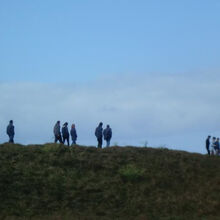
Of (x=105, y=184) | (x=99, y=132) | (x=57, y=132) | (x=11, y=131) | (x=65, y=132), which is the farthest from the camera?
(x=99, y=132)

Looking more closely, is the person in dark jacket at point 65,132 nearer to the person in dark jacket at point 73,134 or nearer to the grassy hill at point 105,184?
the person in dark jacket at point 73,134

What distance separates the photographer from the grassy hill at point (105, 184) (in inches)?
1244

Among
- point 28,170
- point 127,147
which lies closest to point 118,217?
point 28,170

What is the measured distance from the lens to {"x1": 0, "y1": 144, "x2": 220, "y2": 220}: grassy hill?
→ 31.6m

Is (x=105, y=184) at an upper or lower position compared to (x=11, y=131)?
lower

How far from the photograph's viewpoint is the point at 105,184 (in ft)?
116

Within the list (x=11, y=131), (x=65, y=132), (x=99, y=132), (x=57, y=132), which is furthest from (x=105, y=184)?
(x=11, y=131)

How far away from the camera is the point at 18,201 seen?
3231 cm

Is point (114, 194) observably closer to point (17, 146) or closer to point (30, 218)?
point (30, 218)

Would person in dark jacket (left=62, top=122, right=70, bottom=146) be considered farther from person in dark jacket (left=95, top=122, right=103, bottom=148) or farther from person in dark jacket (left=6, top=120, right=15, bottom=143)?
person in dark jacket (left=6, top=120, right=15, bottom=143)

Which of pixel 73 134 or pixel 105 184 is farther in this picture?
pixel 73 134

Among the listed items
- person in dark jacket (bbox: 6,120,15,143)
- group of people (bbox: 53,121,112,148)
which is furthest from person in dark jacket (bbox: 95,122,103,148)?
person in dark jacket (bbox: 6,120,15,143)

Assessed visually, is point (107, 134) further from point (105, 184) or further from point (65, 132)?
point (105, 184)

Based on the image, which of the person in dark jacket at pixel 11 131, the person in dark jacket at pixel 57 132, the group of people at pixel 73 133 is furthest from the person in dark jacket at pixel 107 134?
the person in dark jacket at pixel 11 131
